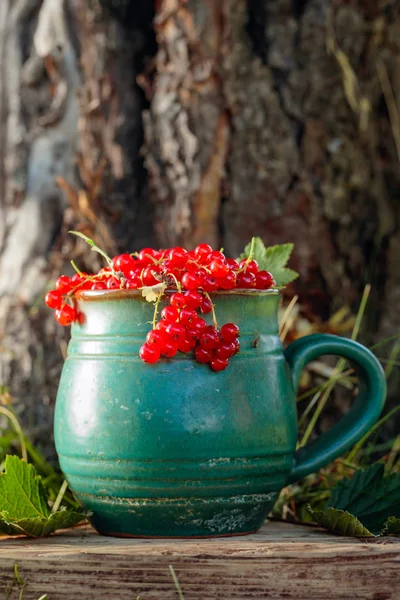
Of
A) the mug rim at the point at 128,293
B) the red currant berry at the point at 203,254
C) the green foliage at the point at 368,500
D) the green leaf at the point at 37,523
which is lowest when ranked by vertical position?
the green foliage at the point at 368,500

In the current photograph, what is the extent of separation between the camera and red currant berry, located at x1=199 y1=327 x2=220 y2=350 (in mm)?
1170

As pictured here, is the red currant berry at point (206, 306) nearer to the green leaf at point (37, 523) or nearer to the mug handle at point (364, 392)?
the mug handle at point (364, 392)

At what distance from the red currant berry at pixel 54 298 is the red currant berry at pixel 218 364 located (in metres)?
0.25

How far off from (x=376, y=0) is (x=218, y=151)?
51cm

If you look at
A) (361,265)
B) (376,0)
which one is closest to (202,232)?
(361,265)

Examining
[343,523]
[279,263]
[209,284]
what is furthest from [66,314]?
[343,523]

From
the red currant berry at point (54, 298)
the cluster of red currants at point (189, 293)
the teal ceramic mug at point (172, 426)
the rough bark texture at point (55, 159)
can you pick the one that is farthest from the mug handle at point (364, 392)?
the rough bark texture at point (55, 159)

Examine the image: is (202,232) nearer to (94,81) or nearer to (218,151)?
(218,151)

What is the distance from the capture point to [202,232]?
188 cm

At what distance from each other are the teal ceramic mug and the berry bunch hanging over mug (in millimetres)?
22

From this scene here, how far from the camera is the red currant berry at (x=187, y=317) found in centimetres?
116

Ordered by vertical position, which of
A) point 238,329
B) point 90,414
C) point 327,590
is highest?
point 238,329

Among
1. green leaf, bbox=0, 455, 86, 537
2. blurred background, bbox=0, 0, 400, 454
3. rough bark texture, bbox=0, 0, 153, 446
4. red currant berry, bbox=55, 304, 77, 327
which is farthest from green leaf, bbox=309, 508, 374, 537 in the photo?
rough bark texture, bbox=0, 0, 153, 446

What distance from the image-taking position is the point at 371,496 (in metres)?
1.35
